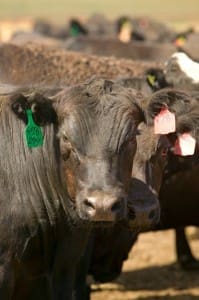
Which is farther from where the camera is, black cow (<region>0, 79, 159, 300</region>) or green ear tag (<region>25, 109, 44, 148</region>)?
green ear tag (<region>25, 109, 44, 148</region>)

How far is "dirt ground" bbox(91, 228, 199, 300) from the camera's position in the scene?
6.94 metres

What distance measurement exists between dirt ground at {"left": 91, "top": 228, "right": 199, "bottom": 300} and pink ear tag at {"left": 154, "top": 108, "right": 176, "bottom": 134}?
7.34 feet

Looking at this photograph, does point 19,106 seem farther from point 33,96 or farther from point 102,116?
point 102,116

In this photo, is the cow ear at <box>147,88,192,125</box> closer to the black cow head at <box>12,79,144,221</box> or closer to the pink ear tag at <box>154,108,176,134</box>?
the pink ear tag at <box>154,108,176,134</box>

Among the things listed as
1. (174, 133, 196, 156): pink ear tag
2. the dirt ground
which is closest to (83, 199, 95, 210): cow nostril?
(174, 133, 196, 156): pink ear tag

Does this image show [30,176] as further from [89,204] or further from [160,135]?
[160,135]

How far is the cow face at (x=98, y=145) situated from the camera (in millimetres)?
4316

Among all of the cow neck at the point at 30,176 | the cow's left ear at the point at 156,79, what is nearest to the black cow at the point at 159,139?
the cow neck at the point at 30,176

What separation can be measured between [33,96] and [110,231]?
164 cm

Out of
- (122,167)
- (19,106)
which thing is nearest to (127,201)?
(122,167)

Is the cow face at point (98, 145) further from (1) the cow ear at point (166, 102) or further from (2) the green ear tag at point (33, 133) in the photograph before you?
(1) the cow ear at point (166, 102)

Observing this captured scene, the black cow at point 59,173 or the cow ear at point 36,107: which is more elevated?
the cow ear at point 36,107

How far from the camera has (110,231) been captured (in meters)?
5.89

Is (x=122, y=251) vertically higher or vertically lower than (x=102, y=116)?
lower
